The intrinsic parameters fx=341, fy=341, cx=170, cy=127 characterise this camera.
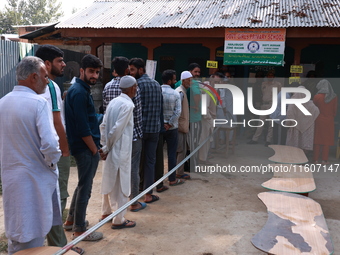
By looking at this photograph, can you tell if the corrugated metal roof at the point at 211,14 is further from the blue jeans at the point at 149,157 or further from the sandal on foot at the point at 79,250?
the sandal on foot at the point at 79,250

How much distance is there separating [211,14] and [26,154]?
8376 mm

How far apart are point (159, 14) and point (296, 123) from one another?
Result: 17.0 ft

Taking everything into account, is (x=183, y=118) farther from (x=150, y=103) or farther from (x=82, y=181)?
(x=82, y=181)

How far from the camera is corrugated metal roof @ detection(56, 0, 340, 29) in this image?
8.74 metres

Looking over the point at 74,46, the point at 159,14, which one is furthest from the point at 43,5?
the point at 159,14

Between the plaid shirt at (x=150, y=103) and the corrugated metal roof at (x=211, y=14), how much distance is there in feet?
14.9

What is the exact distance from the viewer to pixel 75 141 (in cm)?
343

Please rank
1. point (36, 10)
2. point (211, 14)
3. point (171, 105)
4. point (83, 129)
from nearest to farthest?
1. point (83, 129)
2. point (171, 105)
3. point (211, 14)
4. point (36, 10)

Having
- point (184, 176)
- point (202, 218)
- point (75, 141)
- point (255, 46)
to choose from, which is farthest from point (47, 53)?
point (255, 46)

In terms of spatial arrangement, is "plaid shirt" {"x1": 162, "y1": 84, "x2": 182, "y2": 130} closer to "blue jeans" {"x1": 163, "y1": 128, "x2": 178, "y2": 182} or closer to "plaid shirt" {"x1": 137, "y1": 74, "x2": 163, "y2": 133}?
"blue jeans" {"x1": 163, "y1": 128, "x2": 178, "y2": 182}

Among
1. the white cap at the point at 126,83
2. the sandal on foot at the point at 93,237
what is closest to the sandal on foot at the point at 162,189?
the sandal on foot at the point at 93,237

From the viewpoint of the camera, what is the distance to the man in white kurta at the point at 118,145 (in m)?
3.83

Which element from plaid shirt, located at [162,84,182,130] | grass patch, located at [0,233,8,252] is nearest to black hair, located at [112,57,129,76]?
plaid shirt, located at [162,84,182,130]

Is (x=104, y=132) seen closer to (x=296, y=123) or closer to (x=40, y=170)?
(x=40, y=170)
